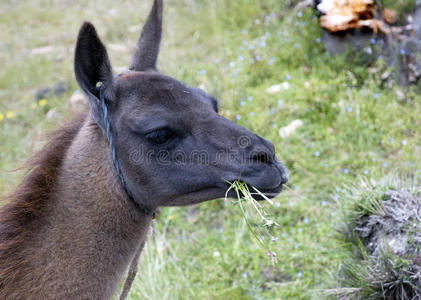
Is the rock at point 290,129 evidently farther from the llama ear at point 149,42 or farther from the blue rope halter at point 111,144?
the blue rope halter at point 111,144

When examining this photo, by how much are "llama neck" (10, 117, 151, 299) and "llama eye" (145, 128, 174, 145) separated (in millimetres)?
279

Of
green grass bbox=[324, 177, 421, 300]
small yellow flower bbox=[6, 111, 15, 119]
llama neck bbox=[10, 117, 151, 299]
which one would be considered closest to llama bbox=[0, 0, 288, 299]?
llama neck bbox=[10, 117, 151, 299]

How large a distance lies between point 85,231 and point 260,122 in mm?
3091

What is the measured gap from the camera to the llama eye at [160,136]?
2.31 m

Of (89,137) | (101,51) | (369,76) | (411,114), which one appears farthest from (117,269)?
(369,76)

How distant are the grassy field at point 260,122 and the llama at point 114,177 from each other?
0.42 meters

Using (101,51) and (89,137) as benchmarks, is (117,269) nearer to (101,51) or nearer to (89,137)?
(89,137)

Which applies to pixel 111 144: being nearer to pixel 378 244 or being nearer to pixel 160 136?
A: pixel 160 136

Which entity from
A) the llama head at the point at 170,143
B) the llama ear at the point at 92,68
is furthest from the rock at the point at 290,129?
the llama ear at the point at 92,68

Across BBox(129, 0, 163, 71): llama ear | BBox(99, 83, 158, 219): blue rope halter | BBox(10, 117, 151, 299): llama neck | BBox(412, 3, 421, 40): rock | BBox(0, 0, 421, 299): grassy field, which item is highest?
BBox(129, 0, 163, 71): llama ear

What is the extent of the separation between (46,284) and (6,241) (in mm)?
294

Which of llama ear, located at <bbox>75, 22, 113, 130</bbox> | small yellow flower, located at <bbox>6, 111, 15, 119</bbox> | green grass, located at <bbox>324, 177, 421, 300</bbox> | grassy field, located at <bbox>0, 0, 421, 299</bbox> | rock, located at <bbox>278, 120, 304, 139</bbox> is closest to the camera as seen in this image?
llama ear, located at <bbox>75, 22, 113, 130</bbox>

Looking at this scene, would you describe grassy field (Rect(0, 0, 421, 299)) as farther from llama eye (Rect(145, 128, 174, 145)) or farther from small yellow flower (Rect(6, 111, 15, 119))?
llama eye (Rect(145, 128, 174, 145))

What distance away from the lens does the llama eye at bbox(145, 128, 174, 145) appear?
231cm
